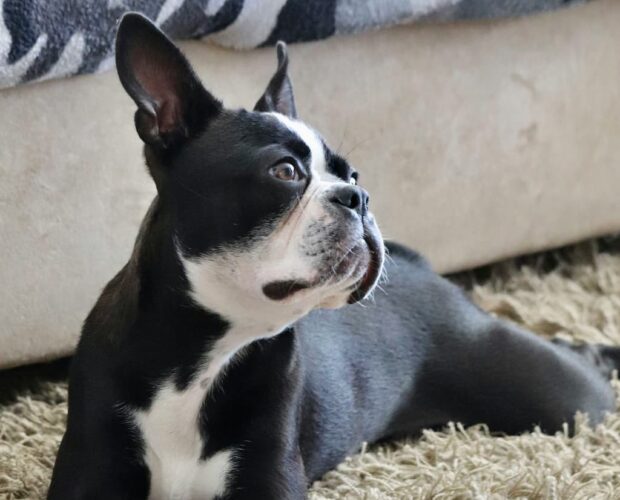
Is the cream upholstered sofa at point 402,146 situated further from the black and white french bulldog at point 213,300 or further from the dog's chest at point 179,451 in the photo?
the dog's chest at point 179,451

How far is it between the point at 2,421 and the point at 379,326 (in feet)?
1.95

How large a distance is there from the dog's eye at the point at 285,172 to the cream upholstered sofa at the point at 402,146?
59cm

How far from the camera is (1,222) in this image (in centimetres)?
185

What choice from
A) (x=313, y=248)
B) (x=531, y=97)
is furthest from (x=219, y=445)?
(x=531, y=97)

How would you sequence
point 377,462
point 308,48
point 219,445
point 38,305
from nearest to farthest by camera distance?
point 219,445 < point 377,462 < point 38,305 < point 308,48

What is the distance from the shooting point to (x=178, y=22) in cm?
188

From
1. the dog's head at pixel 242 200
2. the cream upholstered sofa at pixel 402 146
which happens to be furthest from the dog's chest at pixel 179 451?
the cream upholstered sofa at pixel 402 146

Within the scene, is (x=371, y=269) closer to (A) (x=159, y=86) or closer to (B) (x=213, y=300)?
(B) (x=213, y=300)

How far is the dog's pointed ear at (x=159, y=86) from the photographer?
54.8 inches

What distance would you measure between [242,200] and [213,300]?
133mm

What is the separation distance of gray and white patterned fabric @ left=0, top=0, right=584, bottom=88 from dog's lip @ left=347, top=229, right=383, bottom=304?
0.62m

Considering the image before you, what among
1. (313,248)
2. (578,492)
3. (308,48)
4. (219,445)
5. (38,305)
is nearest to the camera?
(313,248)

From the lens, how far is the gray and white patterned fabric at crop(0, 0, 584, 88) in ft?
5.69

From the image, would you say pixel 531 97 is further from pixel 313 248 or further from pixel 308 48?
pixel 313 248
